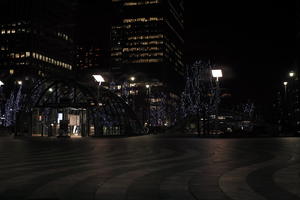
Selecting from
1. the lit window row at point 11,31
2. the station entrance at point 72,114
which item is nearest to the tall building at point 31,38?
the lit window row at point 11,31

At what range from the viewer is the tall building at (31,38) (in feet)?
499

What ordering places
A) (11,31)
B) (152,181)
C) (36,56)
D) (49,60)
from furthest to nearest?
1. (49,60)
2. (11,31)
3. (36,56)
4. (152,181)

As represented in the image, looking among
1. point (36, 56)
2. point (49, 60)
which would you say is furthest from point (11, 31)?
point (49, 60)

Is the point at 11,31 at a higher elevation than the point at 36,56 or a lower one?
higher

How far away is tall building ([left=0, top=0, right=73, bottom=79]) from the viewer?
5989 inches

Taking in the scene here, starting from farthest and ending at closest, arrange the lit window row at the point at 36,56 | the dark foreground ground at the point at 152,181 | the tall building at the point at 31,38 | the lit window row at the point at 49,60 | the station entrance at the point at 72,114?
the lit window row at the point at 49,60 < the tall building at the point at 31,38 < the lit window row at the point at 36,56 < the station entrance at the point at 72,114 < the dark foreground ground at the point at 152,181

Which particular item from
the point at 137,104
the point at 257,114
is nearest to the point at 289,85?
the point at 257,114

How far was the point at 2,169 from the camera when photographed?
13.0 metres

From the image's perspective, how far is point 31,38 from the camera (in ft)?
499

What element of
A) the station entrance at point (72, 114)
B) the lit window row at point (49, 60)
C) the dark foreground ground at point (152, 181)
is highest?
the lit window row at point (49, 60)

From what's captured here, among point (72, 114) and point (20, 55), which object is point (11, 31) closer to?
point (20, 55)

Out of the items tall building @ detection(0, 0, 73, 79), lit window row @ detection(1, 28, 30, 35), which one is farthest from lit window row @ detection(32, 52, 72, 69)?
lit window row @ detection(1, 28, 30, 35)

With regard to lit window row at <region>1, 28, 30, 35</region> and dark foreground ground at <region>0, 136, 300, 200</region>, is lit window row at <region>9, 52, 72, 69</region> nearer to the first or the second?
lit window row at <region>1, 28, 30, 35</region>

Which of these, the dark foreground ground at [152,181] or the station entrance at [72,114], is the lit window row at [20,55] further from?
the dark foreground ground at [152,181]
